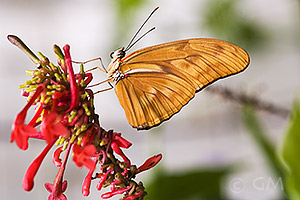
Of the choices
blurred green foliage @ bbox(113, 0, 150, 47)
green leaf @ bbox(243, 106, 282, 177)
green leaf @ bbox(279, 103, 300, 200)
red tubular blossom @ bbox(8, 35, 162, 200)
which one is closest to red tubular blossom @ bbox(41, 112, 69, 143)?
red tubular blossom @ bbox(8, 35, 162, 200)

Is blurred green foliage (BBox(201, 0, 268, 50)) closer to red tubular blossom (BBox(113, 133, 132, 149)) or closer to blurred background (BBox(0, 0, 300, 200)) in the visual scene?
blurred background (BBox(0, 0, 300, 200))

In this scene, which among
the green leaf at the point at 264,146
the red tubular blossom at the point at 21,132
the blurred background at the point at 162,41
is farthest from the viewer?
the blurred background at the point at 162,41

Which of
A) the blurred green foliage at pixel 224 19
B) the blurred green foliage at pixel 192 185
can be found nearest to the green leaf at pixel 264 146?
the blurred green foliage at pixel 192 185

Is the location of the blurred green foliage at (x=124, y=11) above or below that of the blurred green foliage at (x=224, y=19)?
above

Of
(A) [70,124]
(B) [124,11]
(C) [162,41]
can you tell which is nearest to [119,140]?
(A) [70,124]

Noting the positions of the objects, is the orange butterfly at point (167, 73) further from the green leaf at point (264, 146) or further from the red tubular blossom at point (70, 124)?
the green leaf at point (264, 146)

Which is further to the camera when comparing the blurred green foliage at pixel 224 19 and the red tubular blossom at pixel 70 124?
the blurred green foliage at pixel 224 19

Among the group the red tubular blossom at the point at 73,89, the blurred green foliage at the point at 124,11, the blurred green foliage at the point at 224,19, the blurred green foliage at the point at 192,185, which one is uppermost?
the blurred green foliage at the point at 124,11

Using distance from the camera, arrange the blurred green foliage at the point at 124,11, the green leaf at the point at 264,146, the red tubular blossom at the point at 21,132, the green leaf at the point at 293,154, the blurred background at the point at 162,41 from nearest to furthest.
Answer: the red tubular blossom at the point at 21,132 < the green leaf at the point at 293,154 < the green leaf at the point at 264,146 < the blurred green foliage at the point at 124,11 < the blurred background at the point at 162,41
